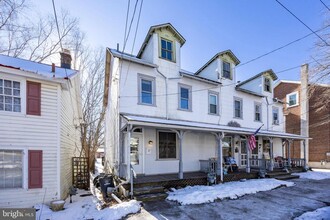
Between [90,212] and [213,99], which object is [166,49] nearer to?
[213,99]

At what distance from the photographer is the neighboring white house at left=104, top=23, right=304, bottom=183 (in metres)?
10.9

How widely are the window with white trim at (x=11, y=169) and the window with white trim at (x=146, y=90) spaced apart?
5.76 metres

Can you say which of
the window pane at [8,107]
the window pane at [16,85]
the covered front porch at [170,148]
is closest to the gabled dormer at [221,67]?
the covered front porch at [170,148]

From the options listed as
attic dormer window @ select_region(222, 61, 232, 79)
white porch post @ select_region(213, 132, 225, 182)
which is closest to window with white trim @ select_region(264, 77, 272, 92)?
attic dormer window @ select_region(222, 61, 232, 79)

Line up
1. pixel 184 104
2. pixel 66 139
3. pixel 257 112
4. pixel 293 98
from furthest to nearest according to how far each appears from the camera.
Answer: pixel 293 98 < pixel 257 112 < pixel 184 104 < pixel 66 139

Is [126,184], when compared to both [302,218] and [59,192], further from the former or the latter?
[302,218]

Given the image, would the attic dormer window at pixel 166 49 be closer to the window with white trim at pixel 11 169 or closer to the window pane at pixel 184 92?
the window pane at pixel 184 92

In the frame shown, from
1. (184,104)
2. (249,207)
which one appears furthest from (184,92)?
(249,207)

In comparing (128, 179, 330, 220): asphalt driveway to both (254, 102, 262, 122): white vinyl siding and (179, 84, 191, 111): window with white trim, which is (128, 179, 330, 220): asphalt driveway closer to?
(179, 84, 191, 111): window with white trim

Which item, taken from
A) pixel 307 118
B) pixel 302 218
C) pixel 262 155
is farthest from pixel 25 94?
pixel 307 118

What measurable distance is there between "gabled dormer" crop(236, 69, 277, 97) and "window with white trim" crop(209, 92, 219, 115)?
4.08m

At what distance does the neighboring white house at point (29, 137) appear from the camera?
7812 millimetres

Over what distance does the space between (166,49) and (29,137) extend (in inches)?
327

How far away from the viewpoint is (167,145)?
12.2 metres
